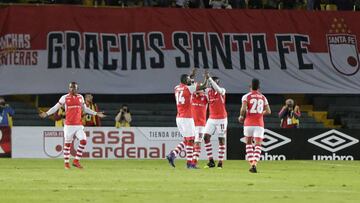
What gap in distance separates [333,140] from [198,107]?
9431mm

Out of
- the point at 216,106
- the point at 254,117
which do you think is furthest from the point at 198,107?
the point at 254,117

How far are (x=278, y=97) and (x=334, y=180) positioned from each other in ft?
66.7

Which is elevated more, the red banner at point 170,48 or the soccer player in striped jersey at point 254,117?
the red banner at point 170,48

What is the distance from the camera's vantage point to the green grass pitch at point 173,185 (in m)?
16.5

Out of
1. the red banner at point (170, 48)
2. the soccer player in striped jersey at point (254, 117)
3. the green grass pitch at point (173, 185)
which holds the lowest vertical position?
the green grass pitch at point (173, 185)

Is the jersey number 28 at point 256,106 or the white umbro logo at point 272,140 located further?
the white umbro logo at point 272,140

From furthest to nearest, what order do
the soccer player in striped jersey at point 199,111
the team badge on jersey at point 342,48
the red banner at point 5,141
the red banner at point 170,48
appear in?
the team badge on jersey at point 342,48
the red banner at point 170,48
the red banner at point 5,141
the soccer player in striped jersey at point 199,111

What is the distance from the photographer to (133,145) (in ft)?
116

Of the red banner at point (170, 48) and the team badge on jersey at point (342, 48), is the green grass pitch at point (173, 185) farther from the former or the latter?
Result: the team badge on jersey at point (342, 48)

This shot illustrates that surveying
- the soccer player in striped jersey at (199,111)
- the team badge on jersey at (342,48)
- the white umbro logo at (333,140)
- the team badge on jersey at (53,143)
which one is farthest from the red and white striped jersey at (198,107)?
the team badge on jersey at (342,48)

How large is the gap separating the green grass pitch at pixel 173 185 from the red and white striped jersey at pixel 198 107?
2.21 meters

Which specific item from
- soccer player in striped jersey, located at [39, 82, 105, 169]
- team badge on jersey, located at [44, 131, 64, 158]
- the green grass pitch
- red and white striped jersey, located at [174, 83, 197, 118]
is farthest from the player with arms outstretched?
team badge on jersey, located at [44, 131, 64, 158]

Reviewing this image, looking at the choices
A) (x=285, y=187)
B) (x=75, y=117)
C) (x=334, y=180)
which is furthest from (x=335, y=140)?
(x=285, y=187)

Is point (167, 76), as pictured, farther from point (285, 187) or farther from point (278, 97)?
point (285, 187)
